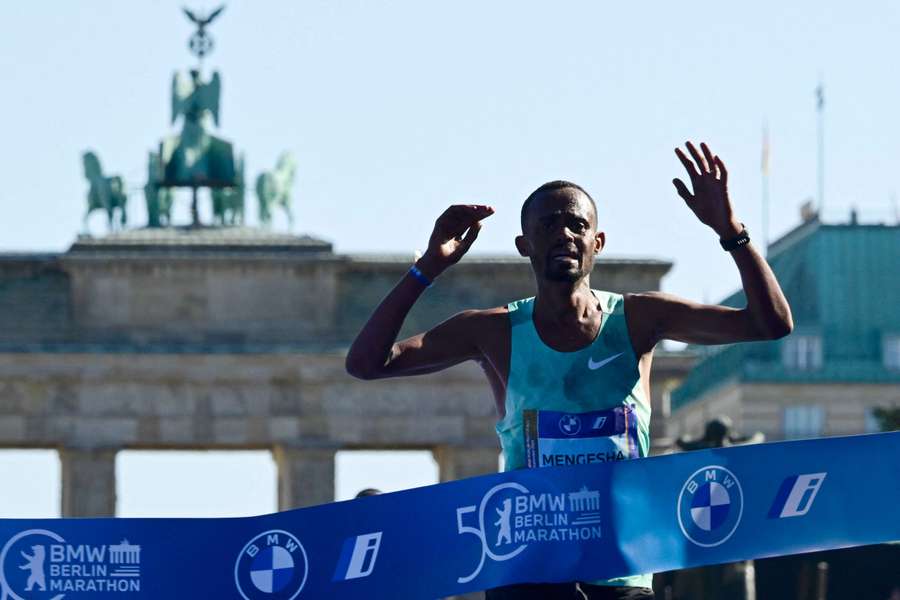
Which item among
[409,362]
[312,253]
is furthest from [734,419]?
[409,362]

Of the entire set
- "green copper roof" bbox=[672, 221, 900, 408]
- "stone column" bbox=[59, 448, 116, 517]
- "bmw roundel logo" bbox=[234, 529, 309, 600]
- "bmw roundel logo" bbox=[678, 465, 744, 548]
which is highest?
"green copper roof" bbox=[672, 221, 900, 408]

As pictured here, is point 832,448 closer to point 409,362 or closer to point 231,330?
point 409,362

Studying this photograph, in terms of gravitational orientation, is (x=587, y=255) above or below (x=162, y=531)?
above

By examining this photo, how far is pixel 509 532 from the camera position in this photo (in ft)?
24.4

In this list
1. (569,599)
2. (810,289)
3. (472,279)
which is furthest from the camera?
(810,289)

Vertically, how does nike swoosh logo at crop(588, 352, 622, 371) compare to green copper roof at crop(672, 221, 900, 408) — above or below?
below

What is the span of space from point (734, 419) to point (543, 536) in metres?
83.9

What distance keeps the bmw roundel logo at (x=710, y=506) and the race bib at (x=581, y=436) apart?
0.17 m

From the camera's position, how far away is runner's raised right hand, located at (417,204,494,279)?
7.54 m

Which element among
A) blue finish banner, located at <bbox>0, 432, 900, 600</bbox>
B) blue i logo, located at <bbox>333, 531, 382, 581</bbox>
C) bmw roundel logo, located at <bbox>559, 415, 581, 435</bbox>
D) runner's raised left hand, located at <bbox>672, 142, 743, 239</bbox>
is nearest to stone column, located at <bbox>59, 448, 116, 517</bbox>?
blue finish banner, located at <bbox>0, 432, 900, 600</bbox>

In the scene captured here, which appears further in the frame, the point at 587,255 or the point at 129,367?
the point at 129,367

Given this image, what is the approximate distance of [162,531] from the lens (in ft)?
24.8

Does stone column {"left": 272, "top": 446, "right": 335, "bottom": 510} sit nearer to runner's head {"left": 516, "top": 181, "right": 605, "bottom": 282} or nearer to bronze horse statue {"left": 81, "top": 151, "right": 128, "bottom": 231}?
bronze horse statue {"left": 81, "top": 151, "right": 128, "bottom": 231}

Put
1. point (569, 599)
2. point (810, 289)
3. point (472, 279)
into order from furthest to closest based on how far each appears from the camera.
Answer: point (810, 289) < point (472, 279) < point (569, 599)
